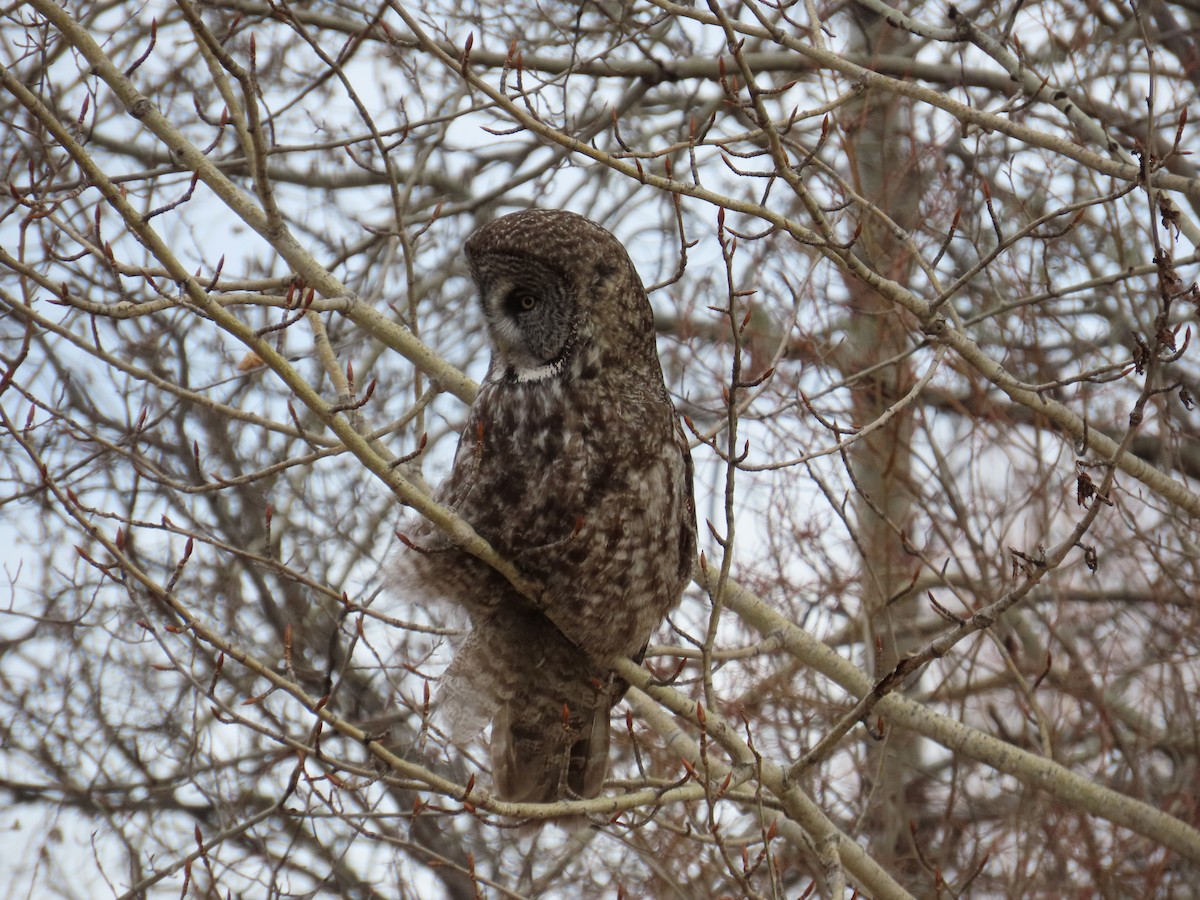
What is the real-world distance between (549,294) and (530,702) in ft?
3.97

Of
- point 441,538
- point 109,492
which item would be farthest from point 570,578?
point 109,492

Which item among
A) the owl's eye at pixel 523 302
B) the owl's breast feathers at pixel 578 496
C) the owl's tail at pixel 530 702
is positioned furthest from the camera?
the owl's tail at pixel 530 702

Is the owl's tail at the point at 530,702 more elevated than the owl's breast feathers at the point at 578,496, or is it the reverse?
the owl's breast feathers at the point at 578,496

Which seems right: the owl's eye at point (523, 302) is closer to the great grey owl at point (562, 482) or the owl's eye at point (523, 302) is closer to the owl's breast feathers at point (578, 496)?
the great grey owl at point (562, 482)

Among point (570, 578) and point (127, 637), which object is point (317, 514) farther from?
point (570, 578)

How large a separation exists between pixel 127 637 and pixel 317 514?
39.9 inches

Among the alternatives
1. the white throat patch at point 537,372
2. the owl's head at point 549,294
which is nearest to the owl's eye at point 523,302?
the owl's head at point 549,294

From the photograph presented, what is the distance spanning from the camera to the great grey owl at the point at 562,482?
3.67 metres

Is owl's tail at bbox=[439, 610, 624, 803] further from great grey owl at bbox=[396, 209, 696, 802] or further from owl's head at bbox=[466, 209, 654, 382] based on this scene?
owl's head at bbox=[466, 209, 654, 382]

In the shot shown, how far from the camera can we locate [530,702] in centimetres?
405

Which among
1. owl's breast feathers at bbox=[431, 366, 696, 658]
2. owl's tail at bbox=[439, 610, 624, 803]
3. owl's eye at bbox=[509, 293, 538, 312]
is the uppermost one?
owl's eye at bbox=[509, 293, 538, 312]

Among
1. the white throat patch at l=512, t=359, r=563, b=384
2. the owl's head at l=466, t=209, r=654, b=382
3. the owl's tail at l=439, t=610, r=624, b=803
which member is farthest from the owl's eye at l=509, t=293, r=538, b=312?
the owl's tail at l=439, t=610, r=624, b=803

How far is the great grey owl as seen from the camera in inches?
144

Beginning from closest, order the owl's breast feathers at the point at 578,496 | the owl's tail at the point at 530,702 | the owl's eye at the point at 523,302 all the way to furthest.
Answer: the owl's breast feathers at the point at 578,496
the owl's eye at the point at 523,302
the owl's tail at the point at 530,702
